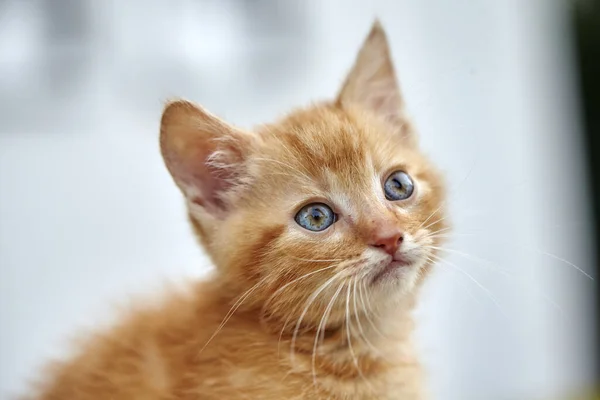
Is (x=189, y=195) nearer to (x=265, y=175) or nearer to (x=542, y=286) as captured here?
(x=265, y=175)

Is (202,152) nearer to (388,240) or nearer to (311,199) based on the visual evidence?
(311,199)

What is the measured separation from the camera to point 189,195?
1096mm

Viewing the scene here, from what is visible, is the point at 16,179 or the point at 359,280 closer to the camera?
the point at 359,280

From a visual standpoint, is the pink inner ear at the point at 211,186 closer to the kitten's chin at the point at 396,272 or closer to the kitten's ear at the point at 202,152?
the kitten's ear at the point at 202,152

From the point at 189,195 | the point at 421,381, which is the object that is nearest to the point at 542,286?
the point at 421,381

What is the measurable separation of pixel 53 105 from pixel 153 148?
0.27m

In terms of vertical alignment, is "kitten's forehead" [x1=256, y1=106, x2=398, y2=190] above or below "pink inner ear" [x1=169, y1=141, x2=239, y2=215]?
above

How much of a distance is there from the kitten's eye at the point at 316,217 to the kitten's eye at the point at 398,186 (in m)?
0.12

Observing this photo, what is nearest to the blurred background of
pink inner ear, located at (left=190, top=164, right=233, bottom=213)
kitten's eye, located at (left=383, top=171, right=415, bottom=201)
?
kitten's eye, located at (left=383, top=171, right=415, bottom=201)

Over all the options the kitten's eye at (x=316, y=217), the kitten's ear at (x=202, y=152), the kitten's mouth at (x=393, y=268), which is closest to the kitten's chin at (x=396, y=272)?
the kitten's mouth at (x=393, y=268)

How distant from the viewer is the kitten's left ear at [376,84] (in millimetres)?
1188

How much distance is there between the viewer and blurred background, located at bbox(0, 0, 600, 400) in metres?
1.58

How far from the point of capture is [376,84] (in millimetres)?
1239

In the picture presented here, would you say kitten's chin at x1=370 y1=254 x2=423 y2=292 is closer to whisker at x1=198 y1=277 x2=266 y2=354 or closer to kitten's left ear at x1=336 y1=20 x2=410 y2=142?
whisker at x1=198 y1=277 x2=266 y2=354
